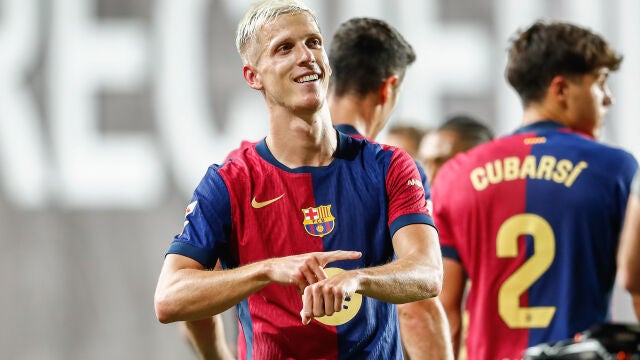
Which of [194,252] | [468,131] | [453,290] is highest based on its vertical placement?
[468,131]

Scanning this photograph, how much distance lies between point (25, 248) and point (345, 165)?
172 inches

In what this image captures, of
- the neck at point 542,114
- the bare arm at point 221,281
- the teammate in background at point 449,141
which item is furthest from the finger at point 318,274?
the teammate in background at point 449,141

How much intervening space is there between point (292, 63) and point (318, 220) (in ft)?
1.43

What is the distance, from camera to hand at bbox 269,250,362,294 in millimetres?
2537

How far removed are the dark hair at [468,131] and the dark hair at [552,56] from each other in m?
1.04

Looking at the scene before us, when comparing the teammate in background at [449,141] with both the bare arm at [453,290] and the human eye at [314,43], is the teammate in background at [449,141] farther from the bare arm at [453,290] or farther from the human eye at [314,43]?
the human eye at [314,43]

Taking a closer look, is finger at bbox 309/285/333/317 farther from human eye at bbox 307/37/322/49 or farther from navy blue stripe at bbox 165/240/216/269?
human eye at bbox 307/37/322/49

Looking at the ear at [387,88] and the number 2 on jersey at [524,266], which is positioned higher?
the ear at [387,88]

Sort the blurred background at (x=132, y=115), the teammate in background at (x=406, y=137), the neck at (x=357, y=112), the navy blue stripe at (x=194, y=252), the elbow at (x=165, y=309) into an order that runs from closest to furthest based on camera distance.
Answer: the elbow at (x=165, y=309) → the navy blue stripe at (x=194, y=252) → the neck at (x=357, y=112) → the teammate in background at (x=406, y=137) → the blurred background at (x=132, y=115)

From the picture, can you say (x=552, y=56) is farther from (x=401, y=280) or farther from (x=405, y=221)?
(x=401, y=280)

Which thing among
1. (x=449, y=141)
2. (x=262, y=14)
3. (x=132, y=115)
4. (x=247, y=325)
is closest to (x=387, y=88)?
(x=262, y=14)

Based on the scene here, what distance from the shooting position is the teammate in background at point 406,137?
5941mm

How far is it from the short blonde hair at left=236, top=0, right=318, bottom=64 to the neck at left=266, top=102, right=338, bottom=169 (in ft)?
0.78

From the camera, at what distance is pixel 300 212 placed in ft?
9.62
